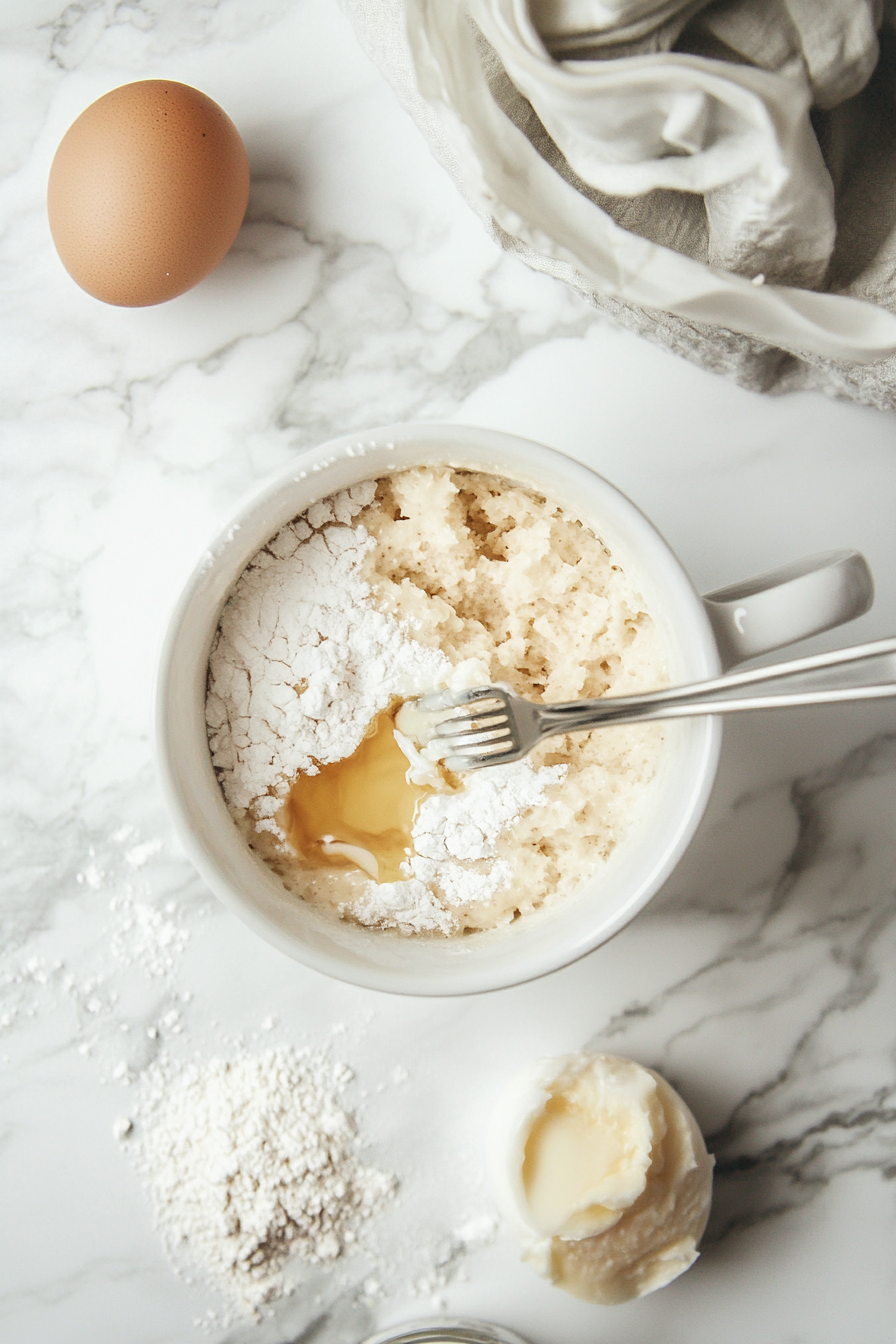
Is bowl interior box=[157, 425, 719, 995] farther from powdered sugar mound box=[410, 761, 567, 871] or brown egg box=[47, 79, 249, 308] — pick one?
brown egg box=[47, 79, 249, 308]

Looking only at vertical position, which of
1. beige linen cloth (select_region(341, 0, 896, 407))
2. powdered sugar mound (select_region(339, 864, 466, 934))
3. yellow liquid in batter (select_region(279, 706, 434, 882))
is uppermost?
beige linen cloth (select_region(341, 0, 896, 407))

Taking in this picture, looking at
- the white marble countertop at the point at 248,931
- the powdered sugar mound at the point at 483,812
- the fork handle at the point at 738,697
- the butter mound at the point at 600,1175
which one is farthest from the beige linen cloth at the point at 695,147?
the butter mound at the point at 600,1175

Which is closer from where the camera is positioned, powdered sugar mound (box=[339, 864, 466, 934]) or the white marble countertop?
powdered sugar mound (box=[339, 864, 466, 934])

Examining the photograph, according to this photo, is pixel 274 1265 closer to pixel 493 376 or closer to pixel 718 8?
pixel 493 376

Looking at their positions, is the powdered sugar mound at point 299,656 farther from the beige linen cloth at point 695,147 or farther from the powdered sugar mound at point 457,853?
the beige linen cloth at point 695,147

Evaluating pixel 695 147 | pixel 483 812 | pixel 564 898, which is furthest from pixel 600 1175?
pixel 695 147

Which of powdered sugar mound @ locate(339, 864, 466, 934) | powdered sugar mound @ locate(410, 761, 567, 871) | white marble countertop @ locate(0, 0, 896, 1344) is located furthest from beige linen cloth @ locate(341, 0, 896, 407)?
powdered sugar mound @ locate(339, 864, 466, 934)

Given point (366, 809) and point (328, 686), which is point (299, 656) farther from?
point (366, 809)

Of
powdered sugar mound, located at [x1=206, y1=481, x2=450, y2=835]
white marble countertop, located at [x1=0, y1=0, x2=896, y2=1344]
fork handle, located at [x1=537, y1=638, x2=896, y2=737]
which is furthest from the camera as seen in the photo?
white marble countertop, located at [x1=0, y1=0, x2=896, y2=1344]
